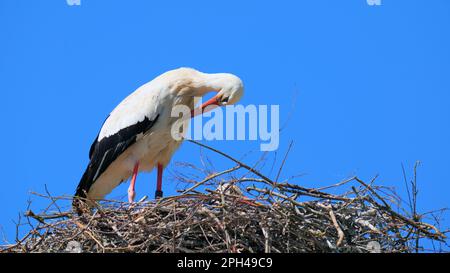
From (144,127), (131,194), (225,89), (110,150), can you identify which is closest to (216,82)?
(225,89)

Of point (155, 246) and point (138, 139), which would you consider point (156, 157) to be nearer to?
point (138, 139)

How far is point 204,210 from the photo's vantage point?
8875 mm

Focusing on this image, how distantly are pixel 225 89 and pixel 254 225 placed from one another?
102 inches

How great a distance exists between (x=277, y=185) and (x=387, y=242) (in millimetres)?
1093

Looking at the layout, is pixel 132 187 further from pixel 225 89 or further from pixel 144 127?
pixel 225 89

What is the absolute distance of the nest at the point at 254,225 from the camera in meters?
8.75

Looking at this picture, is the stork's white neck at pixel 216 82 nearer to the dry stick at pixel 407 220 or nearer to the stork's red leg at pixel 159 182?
the stork's red leg at pixel 159 182

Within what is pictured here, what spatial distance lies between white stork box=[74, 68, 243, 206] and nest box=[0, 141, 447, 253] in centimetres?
208

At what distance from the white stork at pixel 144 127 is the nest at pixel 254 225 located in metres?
2.08

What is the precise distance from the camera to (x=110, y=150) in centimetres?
1130

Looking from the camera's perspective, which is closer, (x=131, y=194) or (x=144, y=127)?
(x=144, y=127)

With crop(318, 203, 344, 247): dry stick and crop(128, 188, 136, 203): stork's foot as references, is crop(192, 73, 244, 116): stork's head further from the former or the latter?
crop(318, 203, 344, 247): dry stick

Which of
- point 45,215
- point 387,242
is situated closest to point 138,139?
point 45,215

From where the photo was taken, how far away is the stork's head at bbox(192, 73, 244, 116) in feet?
36.2
